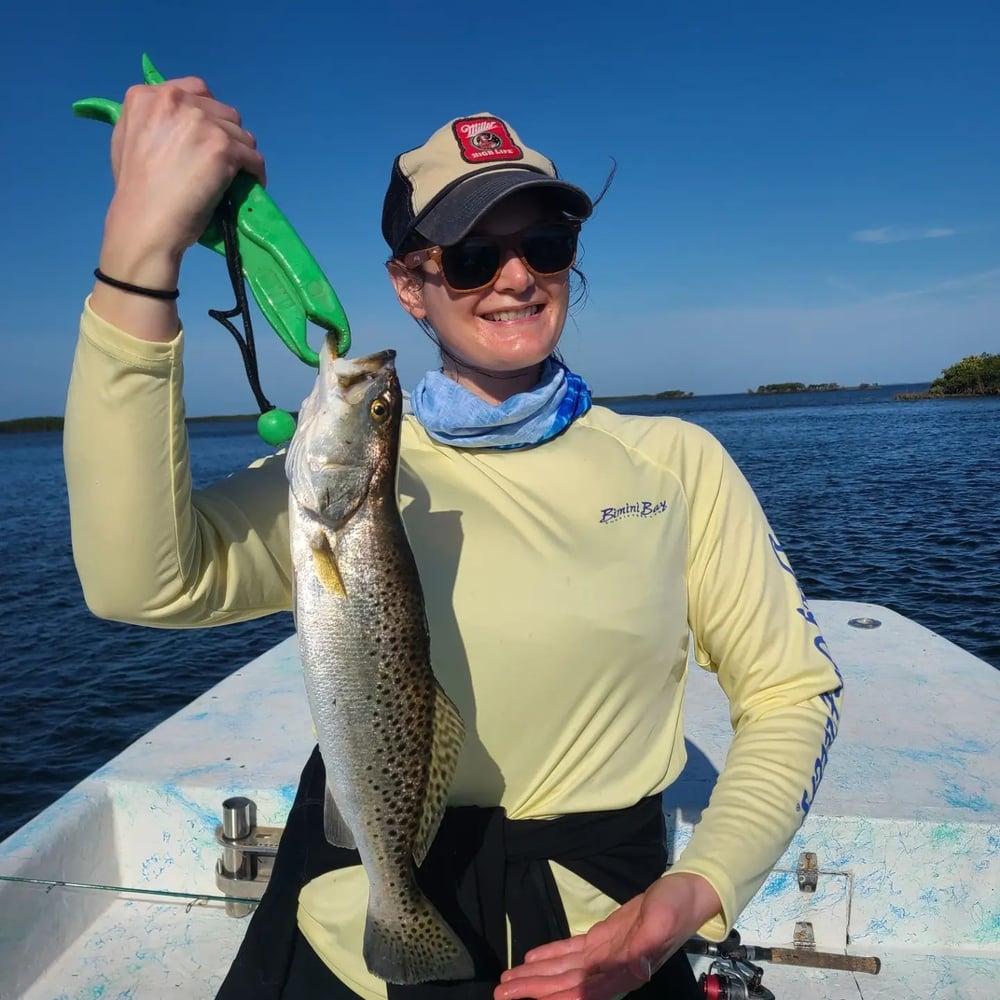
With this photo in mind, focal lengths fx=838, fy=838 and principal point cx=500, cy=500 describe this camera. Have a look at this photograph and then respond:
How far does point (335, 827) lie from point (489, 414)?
4.27ft

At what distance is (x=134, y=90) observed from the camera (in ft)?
6.19

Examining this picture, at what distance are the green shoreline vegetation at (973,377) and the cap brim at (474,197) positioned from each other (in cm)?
12500

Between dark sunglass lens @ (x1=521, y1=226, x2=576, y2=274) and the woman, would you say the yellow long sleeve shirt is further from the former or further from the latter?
dark sunglass lens @ (x1=521, y1=226, x2=576, y2=274)

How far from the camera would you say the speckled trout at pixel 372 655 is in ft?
7.04

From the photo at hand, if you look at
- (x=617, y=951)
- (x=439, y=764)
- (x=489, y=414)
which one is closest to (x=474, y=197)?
(x=489, y=414)

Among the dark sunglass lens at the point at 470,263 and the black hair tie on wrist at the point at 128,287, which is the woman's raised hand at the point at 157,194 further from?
the dark sunglass lens at the point at 470,263

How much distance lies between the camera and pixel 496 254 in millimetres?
2600

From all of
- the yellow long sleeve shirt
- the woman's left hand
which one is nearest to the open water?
the yellow long sleeve shirt

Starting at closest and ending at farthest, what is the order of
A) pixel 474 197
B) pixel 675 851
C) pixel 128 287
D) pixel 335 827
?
pixel 128 287
pixel 335 827
pixel 474 197
pixel 675 851

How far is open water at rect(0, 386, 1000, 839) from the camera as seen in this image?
12922mm

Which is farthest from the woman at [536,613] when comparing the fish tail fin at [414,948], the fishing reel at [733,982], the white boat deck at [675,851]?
the white boat deck at [675,851]

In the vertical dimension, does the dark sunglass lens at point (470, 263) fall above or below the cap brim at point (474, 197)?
below

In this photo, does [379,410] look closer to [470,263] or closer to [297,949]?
[470,263]

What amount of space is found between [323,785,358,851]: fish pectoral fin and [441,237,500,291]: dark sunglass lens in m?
1.56
